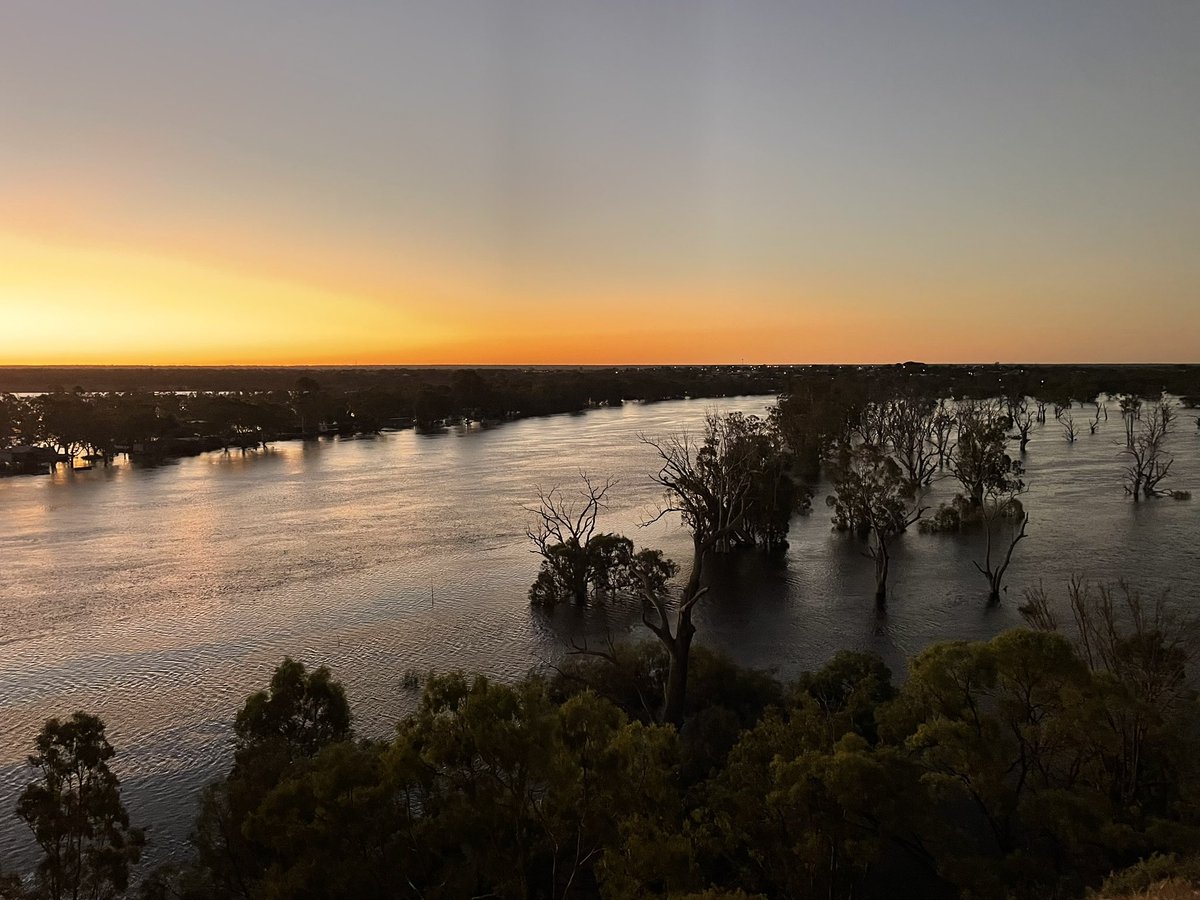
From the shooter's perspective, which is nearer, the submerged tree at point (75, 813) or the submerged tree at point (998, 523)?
the submerged tree at point (75, 813)

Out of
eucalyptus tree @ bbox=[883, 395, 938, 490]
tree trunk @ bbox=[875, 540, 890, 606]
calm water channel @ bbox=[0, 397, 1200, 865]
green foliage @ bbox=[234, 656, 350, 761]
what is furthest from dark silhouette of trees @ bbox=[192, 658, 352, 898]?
eucalyptus tree @ bbox=[883, 395, 938, 490]

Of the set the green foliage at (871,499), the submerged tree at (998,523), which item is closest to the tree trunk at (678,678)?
the green foliage at (871,499)

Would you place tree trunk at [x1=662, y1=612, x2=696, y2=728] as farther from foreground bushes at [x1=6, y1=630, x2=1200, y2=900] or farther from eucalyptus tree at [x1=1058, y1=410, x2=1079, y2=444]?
eucalyptus tree at [x1=1058, y1=410, x2=1079, y2=444]

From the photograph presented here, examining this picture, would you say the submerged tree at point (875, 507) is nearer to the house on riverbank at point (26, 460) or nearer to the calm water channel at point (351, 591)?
the calm water channel at point (351, 591)

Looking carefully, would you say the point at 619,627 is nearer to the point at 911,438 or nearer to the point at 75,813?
the point at 75,813

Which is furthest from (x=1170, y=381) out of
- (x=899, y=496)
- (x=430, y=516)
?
(x=430, y=516)

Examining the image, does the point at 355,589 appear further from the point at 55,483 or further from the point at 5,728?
the point at 55,483

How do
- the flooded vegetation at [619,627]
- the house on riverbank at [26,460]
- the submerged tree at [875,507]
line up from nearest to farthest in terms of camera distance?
the flooded vegetation at [619,627] → the submerged tree at [875,507] → the house on riverbank at [26,460]
